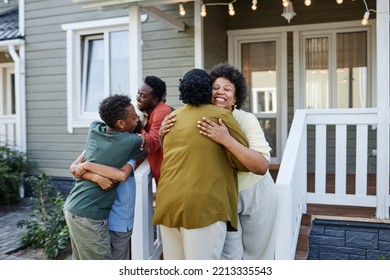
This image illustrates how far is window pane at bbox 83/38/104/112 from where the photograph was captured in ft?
17.7

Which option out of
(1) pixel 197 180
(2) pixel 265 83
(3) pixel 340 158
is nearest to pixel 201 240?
(1) pixel 197 180

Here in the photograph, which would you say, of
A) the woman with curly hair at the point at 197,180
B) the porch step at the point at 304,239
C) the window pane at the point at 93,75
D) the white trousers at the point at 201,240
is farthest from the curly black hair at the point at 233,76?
the window pane at the point at 93,75

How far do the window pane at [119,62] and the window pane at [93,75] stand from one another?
0.21 m

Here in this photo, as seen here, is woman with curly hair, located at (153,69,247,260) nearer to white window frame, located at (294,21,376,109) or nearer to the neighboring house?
the neighboring house

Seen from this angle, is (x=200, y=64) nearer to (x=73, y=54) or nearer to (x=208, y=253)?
(x=73, y=54)

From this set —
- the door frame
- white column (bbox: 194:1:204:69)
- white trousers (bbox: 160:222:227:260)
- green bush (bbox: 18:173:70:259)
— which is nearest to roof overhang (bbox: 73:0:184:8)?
white column (bbox: 194:1:204:69)

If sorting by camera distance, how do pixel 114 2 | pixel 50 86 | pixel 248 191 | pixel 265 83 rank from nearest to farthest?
pixel 248 191 < pixel 114 2 < pixel 265 83 < pixel 50 86

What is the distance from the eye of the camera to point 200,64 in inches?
178

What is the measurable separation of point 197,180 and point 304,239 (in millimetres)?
1501

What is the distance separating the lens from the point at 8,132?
5.96 metres

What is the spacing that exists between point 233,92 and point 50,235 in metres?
2.48

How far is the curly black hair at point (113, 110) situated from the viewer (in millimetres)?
1939

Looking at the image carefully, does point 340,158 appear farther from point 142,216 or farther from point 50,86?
point 50,86

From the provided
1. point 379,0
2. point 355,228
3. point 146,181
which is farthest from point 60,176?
point 379,0
